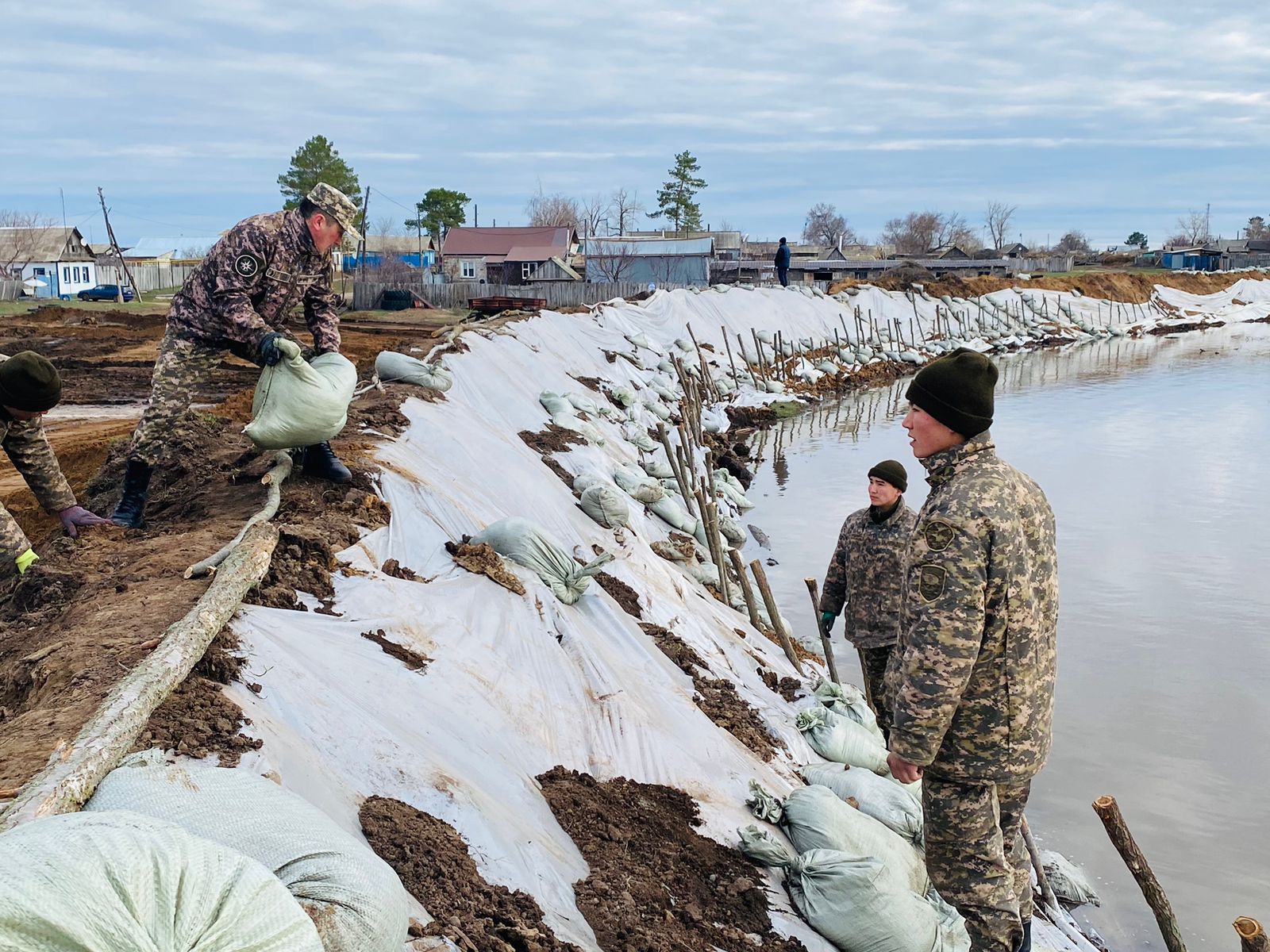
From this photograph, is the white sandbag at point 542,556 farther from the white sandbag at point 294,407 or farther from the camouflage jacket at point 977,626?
the camouflage jacket at point 977,626

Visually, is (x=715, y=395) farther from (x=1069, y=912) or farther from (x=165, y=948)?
(x=165, y=948)

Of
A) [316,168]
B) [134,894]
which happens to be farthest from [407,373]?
[316,168]

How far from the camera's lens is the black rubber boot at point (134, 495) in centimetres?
419

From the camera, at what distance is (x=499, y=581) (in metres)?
3.80

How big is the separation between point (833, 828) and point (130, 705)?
2140mm

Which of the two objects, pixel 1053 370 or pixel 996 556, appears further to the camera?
pixel 1053 370

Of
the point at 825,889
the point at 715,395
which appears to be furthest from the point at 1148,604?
the point at 715,395

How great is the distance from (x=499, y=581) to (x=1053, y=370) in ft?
A: 80.3

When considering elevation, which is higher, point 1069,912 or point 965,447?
point 965,447

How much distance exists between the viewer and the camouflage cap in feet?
13.7

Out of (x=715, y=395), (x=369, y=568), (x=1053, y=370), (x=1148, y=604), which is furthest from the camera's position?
(x=1053, y=370)

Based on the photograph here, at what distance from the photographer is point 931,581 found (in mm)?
2361

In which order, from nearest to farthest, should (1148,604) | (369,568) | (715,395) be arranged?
1. (369,568)
2. (1148,604)
3. (715,395)

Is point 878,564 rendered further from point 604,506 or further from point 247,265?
point 247,265
